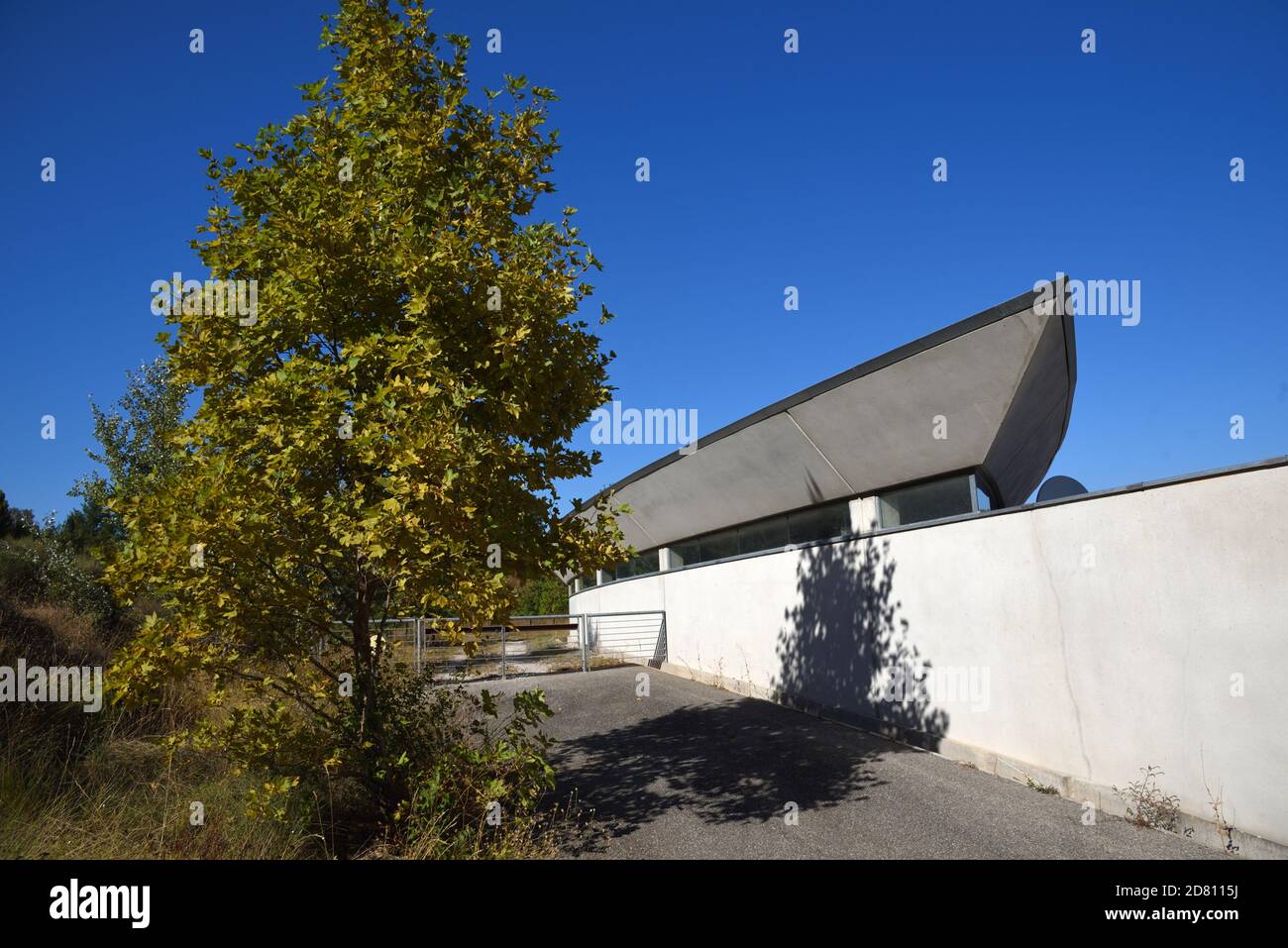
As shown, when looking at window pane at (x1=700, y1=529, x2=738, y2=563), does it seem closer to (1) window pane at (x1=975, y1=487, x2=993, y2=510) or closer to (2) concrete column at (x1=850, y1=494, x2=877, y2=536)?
(2) concrete column at (x1=850, y1=494, x2=877, y2=536)

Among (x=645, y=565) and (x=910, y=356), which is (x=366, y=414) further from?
(x=645, y=565)

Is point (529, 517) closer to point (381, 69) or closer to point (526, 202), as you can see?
point (526, 202)

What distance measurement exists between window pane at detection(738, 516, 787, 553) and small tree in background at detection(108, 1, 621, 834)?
359 inches

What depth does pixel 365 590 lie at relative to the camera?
6.15 meters

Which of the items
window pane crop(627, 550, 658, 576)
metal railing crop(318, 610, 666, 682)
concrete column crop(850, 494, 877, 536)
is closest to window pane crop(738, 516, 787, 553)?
concrete column crop(850, 494, 877, 536)

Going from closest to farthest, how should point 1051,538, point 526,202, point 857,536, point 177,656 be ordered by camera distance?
point 177,656 → point 526,202 → point 1051,538 → point 857,536

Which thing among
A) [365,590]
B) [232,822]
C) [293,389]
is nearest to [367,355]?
[293,389]

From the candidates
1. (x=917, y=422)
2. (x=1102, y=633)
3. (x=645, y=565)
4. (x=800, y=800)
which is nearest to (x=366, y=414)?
(x=800, y=800)

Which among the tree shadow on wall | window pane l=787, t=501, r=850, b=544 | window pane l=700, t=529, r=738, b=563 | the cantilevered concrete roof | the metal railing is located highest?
the cantilevered concrete roof

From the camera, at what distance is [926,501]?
11391 millimetres

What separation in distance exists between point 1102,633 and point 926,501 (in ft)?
13.6

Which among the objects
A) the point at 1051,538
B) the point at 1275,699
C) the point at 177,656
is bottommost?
the point at 1275,699

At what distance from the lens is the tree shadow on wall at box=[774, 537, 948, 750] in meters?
10.3

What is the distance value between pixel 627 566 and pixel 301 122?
2084 centimetres
